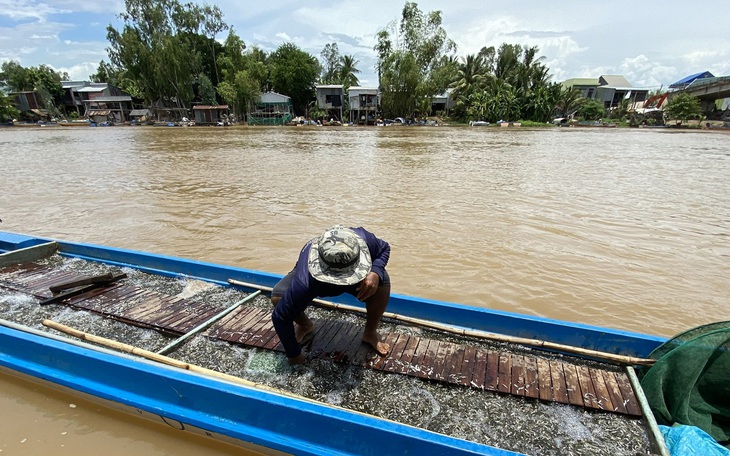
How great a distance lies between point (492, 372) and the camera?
2633 mm

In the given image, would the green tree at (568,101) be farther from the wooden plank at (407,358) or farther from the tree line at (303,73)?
Answer: the wooden plank at (407,358)

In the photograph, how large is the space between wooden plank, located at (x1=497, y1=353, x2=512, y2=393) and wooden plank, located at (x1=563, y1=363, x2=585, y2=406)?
0.37 metres

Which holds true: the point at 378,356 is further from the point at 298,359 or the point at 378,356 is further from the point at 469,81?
the point at 469,81

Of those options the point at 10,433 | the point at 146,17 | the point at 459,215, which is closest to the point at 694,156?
the point at 459,215

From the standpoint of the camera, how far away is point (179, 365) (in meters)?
2.49

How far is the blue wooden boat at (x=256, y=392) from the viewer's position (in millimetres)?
1847

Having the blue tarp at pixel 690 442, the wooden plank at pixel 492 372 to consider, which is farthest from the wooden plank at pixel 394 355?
the blue tarp at pixel 690 442

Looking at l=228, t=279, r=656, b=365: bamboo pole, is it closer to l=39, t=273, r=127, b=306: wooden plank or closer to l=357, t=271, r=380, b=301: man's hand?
l=357, t=271, r=380, b=301: man's hand

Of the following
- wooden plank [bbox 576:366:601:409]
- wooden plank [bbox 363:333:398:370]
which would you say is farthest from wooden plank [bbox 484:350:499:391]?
wooden plank [bbox 363:333:398:370]

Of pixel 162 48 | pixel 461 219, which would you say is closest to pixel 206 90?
A: pixel 162 48

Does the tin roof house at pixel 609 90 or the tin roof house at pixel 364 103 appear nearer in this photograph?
the tin roof house at pixel 364 103

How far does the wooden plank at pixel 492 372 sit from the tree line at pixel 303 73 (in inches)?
1703

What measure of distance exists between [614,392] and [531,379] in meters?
0.51

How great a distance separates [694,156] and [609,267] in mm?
17115
